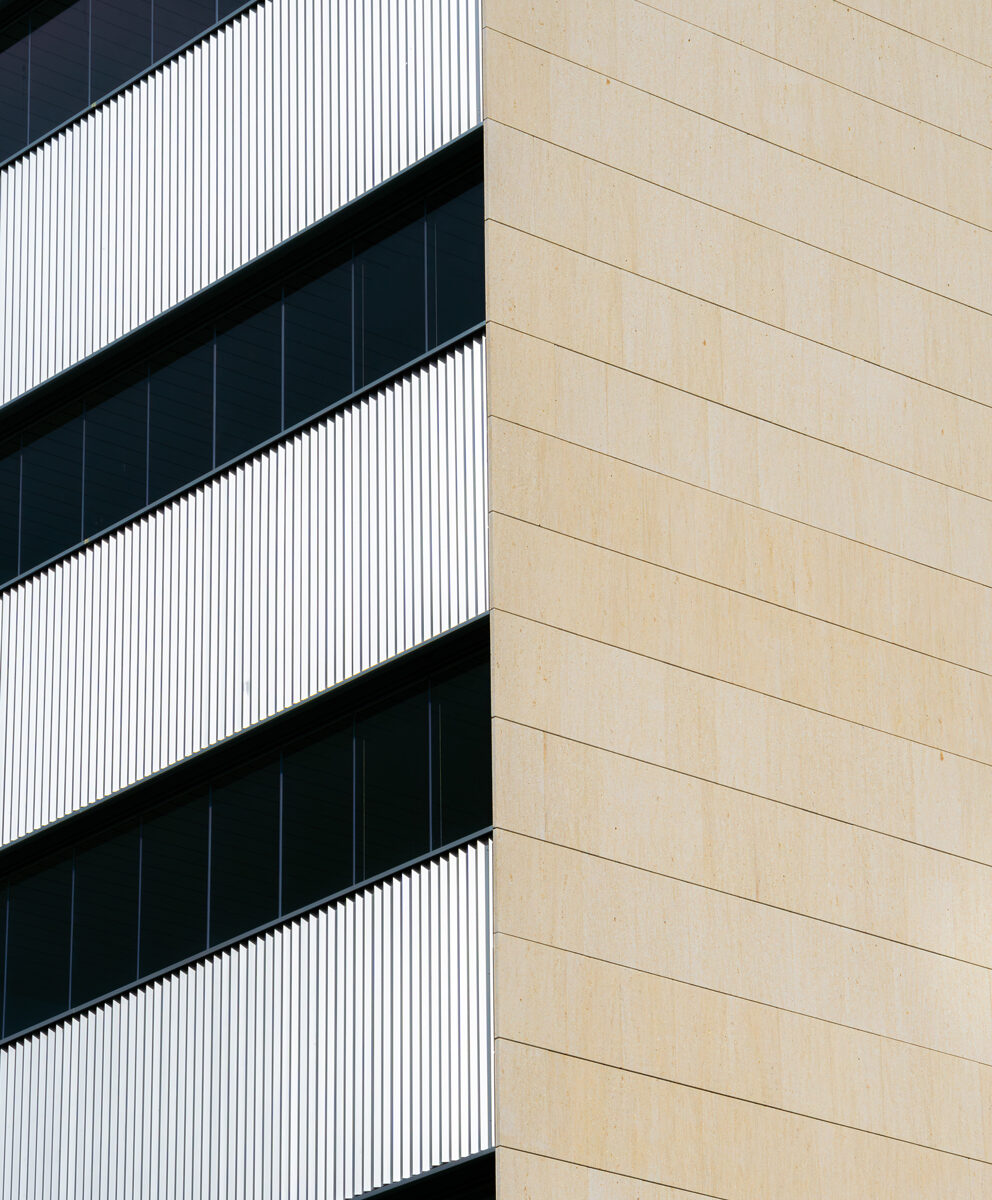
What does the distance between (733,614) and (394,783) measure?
13.4 ft

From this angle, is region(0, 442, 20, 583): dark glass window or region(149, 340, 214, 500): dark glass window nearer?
region(149, 340, 214, 500): dark glass window

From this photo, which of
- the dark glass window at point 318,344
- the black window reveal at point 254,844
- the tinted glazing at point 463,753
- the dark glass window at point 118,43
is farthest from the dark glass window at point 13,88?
the tinted glazing at point 463,753

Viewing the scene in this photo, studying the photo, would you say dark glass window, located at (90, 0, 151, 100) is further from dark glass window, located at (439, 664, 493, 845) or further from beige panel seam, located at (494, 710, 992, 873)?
beige panel seam, located at (494, 710, 992, 873)

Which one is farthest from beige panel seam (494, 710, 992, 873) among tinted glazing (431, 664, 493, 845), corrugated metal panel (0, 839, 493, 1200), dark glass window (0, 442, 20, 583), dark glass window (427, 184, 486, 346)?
dark glass window (0, 442, 20, 583)

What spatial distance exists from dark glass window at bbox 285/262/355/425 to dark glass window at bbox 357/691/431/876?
3718 millimetres

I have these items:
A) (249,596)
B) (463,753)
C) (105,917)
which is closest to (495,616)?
(463,753)

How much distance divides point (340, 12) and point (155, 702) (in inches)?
309

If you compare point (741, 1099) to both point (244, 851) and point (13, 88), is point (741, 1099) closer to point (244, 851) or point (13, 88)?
point (244, 851)

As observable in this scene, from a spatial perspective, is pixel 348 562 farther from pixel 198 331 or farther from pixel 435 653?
pixel 198 331

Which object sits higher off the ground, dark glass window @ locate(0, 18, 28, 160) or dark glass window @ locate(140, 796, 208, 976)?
dark glass window @ locate(0, 18, 28, 160)

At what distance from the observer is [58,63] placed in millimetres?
34188

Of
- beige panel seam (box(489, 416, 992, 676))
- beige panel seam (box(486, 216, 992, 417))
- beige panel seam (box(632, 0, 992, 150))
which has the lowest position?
beige panel seam (box(489, 416, 992, 676))

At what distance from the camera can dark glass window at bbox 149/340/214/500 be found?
1199 inches

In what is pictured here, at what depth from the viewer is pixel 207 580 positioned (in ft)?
96.2
